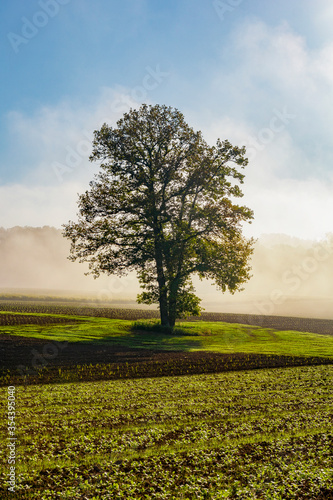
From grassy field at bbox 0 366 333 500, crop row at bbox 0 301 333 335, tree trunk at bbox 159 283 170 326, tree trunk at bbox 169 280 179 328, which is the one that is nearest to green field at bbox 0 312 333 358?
tree trunk at bbox 169 280 179 328

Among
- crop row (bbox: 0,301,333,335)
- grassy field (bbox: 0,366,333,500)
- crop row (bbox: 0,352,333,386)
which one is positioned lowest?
crop row (bbox: 0,301,333,335)

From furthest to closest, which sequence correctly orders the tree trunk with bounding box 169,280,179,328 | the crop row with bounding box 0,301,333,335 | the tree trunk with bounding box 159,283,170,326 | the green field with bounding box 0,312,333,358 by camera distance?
the crop row with bounding box 0,301,333,335 → the tree trunk with bounding box 159,283,170,326 → the tree trunk with bounding box 169,280,179,328 → the green field with bounding box 0,312,333,358

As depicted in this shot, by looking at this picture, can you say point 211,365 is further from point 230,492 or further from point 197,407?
point 230,492

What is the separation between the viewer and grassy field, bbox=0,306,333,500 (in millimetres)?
7879

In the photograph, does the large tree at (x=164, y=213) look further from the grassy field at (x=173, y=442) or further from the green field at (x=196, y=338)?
the grassy field at (x=173, y=442)

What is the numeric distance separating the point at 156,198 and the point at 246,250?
12.0 meters

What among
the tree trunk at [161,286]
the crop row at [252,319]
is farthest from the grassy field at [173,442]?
the crop row at [252,319]

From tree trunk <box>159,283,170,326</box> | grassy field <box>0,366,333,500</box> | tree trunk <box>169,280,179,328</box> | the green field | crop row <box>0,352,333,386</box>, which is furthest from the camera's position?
tree trunk <box>159,283,170,326</box>

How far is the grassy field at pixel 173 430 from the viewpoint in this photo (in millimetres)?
7879

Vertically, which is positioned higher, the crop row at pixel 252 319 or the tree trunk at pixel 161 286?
the tree trunk at pixel 161 286

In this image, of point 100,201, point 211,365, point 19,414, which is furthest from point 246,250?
point 19,414

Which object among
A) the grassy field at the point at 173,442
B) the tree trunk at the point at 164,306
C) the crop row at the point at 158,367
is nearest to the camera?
the grassy field at the point at 173,442

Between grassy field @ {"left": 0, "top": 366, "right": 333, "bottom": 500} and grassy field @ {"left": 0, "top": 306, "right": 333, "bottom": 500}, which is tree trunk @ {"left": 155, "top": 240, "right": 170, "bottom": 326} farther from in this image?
grassy field @ {"left": 0, "top": 366, "right": 333, "bottom": 500}

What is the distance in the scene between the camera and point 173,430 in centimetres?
1095
